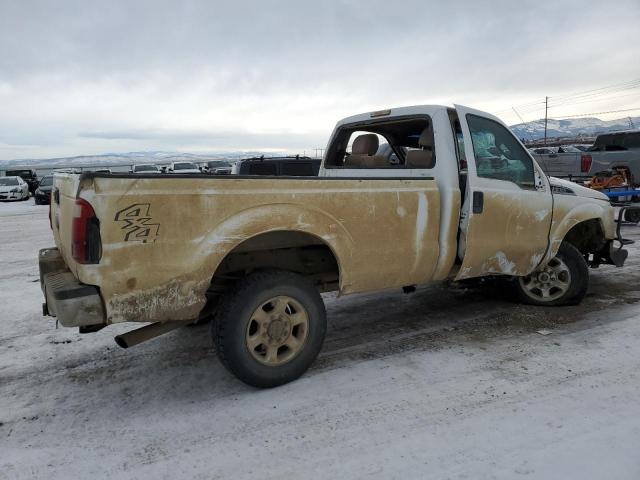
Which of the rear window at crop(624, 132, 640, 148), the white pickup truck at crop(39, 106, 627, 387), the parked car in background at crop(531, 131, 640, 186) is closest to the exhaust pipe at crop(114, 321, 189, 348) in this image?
the white pickup truck at crop(39, 106, 627, 387)

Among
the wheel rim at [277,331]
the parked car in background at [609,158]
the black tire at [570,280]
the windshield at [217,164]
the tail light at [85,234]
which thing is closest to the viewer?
the tail light at [85,234]

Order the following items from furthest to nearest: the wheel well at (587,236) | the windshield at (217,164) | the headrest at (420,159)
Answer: the windshield at (217,164), the wheel well at (587,236), the headrest at (420,159)

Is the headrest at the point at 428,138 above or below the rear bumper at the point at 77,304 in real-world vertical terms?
above

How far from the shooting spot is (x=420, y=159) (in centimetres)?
436

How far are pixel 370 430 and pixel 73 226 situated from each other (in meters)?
2.16

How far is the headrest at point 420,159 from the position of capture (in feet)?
14.0

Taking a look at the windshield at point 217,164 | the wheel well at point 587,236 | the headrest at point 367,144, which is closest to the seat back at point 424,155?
the headrest at point 367,144

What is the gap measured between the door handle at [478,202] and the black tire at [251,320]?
1.66 metres

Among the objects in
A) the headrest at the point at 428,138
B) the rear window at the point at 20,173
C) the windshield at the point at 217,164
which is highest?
the windshield at the point at 217,164

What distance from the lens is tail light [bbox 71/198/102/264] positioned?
109 inches

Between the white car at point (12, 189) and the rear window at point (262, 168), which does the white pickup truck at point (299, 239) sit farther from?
the white car at point (12, 189)

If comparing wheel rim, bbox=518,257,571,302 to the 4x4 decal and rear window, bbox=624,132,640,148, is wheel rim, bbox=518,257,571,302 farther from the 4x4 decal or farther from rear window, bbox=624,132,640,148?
rear window, bbox=624,132,640,148

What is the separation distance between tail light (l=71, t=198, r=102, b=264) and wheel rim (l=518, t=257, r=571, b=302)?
168 inches

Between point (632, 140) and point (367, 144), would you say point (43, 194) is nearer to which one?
point (367, 144)
